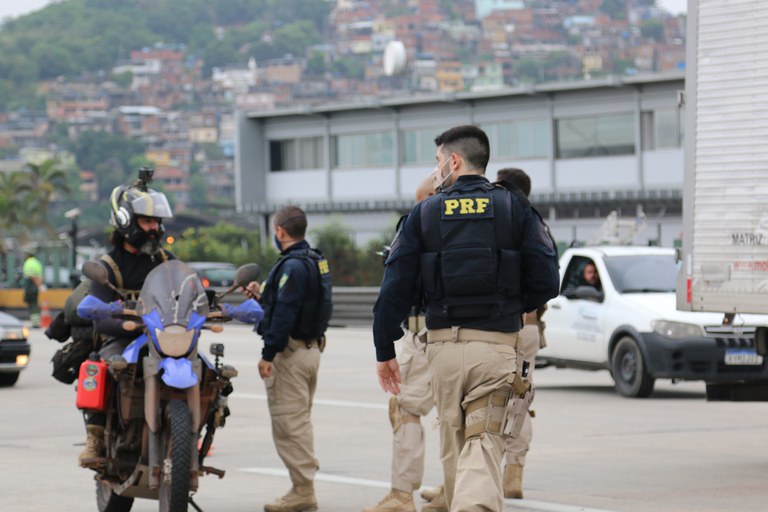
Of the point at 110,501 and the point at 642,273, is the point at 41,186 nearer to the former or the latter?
the point at 642,273

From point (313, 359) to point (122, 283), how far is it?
5.13ft

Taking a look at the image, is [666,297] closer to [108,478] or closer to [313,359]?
[313,359]

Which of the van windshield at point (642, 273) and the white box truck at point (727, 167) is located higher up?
the white box truck at point (727, 167)

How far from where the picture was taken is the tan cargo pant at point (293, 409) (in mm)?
10078

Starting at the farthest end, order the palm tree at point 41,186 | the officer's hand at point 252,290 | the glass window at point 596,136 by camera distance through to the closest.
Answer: the palm tree at point 41,186, the glass window at point 596,136, the officer's hand at point 252,290

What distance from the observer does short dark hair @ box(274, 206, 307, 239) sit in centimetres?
1038

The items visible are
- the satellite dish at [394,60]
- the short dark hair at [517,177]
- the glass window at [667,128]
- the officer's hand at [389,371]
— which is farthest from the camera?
the satellite dish at [394,60]

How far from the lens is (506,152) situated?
6881 cm

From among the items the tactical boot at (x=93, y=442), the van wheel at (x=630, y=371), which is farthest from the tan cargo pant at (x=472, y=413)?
the van wheel at (x=630, y=371)

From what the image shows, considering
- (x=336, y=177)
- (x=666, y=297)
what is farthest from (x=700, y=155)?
(x=336, y=177)

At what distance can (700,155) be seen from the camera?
11891 mm

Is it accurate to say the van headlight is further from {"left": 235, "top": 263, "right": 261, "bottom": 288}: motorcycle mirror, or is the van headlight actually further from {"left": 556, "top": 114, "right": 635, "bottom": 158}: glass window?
{"left": 556, "top": 114, "right": 635, "bottom": 158}: glass window

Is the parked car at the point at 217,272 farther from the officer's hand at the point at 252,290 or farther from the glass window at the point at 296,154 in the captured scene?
the officer's hand at the point at 252,290

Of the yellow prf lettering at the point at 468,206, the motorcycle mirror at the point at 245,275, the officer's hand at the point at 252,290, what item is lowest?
the officer's hand at the point at 252,290
